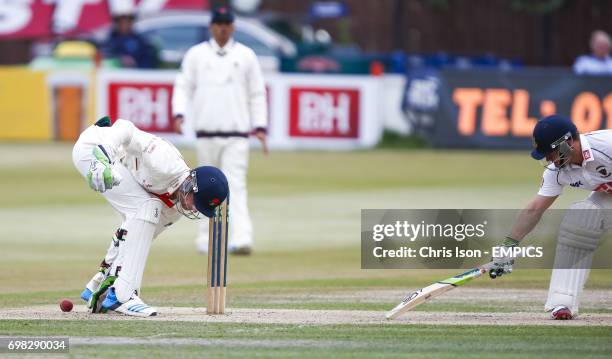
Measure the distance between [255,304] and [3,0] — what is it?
2003 centimetres

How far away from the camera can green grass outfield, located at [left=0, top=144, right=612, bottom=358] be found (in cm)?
801

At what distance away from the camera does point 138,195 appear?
356 inches

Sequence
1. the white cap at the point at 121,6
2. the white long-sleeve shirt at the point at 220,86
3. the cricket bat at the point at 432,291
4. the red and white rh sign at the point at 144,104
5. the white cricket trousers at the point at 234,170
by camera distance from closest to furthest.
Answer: the cricket bat at the point at 432,291, the white cricket trousers at the point at 234,170, the white long-sleeve shirt at the point at 220,86, the red and white rh sign at the point at 144,104, the white cap at the point at 121,6

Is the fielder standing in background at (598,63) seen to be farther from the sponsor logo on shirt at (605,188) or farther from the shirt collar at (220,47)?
the sponsor logo on shirt at (605,188)

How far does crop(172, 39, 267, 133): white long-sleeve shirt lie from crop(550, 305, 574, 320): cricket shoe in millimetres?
5118

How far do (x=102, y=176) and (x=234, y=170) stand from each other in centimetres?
510

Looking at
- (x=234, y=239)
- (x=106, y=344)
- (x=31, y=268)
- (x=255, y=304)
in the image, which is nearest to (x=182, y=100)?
(x=234, y=239)

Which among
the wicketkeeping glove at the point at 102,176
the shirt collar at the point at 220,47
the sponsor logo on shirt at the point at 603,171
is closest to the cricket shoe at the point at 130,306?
the wicketkeeping glove at the point at 102,176

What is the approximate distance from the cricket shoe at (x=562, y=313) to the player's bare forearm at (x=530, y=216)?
51 centimetres

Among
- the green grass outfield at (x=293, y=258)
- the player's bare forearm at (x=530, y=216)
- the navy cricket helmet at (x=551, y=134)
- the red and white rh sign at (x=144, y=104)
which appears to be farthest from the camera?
the red and white rh sign at (x=144, y=104)

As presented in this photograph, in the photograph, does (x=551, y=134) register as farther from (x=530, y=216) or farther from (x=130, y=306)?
(x=130, y=306)

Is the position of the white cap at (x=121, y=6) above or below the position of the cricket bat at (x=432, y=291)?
above

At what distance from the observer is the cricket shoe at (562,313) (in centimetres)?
904

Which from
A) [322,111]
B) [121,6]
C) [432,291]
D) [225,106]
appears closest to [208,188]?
[432,291]
